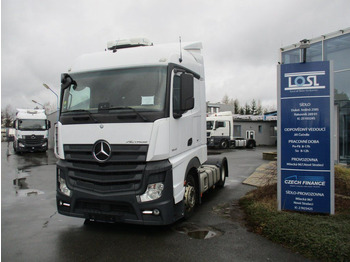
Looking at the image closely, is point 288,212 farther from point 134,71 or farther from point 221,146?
point 221,146

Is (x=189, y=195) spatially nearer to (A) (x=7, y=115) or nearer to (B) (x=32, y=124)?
(B) (x=32, y=124)

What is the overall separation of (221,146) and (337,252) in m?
23.2

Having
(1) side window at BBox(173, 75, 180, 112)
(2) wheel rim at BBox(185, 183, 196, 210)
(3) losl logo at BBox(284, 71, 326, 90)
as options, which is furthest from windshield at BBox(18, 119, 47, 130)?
(3) losl logo at BBox(284, 71, 326, 90)

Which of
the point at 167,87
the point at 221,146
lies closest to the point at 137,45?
the point at 167,87

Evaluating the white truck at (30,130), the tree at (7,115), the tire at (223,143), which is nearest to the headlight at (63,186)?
the white truck at (30,130)

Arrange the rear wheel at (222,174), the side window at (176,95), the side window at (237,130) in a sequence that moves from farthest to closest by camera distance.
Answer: the side window at (237,130) → the rear wheel at (222,174) → the side window at (176,95)

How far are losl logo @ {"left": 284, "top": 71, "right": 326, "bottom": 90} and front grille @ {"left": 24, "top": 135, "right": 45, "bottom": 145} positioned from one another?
20.7m

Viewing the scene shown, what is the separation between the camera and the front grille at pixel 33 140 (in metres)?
21.7

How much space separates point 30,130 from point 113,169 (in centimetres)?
1999

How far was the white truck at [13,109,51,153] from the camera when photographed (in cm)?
2153

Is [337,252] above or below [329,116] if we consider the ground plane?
below

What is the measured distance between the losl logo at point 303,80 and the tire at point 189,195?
2.49m

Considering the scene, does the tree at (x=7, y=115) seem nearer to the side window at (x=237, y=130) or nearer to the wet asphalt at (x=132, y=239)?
the side window at (x=237, y=130)

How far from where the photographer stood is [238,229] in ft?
16.6
